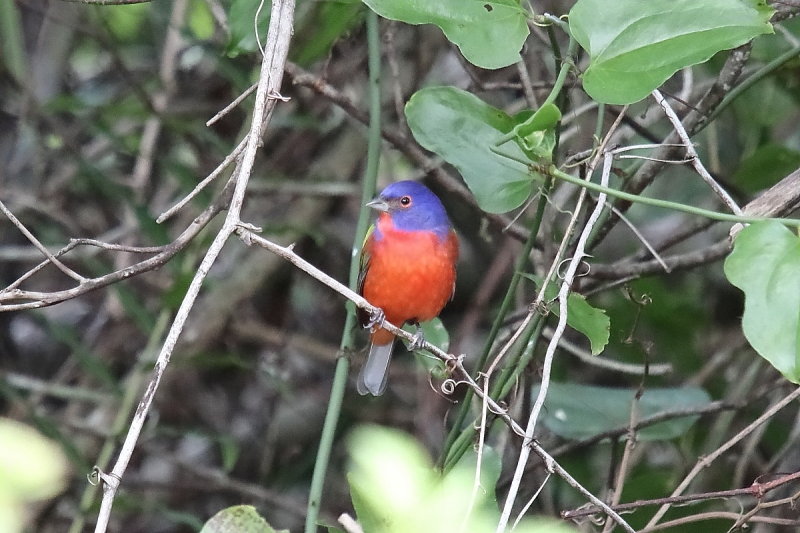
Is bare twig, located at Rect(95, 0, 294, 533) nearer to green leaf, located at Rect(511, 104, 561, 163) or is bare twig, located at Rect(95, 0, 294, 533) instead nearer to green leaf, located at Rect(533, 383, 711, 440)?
green leaf, located at Rect(511, 104, 561, 163)

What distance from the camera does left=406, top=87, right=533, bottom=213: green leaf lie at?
263 cm

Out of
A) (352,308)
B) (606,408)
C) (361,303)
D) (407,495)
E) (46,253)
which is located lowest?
(606,408)

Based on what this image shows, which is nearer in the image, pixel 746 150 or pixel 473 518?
pixel 473 518

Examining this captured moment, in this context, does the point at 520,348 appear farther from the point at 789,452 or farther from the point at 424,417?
the point at 424,417

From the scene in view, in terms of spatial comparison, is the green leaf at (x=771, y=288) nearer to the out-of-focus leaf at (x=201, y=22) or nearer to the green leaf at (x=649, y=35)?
the green leaf at (x=649, y=35)

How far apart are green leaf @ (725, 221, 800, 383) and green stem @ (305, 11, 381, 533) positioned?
1.15 metres

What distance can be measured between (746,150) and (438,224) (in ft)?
5.45

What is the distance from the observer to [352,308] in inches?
119

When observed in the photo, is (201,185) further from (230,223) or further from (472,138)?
(472,138)

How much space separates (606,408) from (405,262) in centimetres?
104

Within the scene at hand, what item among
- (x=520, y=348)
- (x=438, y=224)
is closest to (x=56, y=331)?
(x=438, y=224)

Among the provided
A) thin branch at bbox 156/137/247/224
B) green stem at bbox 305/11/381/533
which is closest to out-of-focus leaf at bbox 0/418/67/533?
thin branch at bbox 156/137/247/224

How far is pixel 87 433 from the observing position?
181 inches

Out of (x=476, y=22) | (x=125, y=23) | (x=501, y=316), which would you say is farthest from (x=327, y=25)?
(x=125, y=23)
